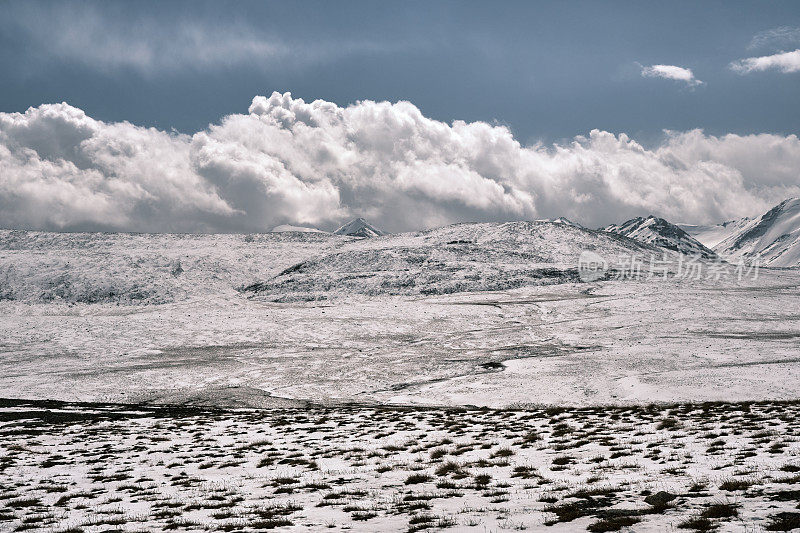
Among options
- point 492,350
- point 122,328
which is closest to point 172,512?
point 492,350

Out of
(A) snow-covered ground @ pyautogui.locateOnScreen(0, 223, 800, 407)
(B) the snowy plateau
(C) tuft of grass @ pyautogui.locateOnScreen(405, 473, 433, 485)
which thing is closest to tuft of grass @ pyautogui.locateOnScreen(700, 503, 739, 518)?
(B) the snowy plateau

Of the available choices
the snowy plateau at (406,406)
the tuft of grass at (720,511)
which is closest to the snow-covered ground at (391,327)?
the snowy plateau at (406,406)

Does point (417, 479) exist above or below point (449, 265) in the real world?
below

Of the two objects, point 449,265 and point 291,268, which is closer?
point 449,265

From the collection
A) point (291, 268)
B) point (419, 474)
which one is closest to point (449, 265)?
point (291, 268)

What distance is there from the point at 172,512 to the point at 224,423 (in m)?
20.8

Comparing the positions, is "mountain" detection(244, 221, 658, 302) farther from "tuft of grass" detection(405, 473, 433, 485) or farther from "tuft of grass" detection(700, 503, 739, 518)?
"tuft of grass" detection(700, 503, 739, 518)

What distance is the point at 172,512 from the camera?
14.9 meters

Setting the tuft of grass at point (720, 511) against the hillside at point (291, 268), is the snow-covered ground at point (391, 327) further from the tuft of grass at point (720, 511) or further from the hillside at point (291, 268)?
the tuft of grass at point (720, 511)

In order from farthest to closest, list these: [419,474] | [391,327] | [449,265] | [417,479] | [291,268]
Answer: [291,268] < [449,265] < [391,327] < [419,474] < [417,479]

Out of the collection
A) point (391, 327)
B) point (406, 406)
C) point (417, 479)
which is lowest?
point (406, 406)

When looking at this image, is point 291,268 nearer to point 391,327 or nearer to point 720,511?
point 391,327

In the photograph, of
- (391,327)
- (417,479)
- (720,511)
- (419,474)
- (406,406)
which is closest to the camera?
(720,511)

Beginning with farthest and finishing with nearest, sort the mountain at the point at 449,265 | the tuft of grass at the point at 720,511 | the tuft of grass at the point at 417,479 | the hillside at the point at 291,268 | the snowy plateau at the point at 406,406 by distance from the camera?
the mountain at the point at 449,265 < the hillside at the point at 291,268 < the tuft of grass at the point at 417,479 < the snowy plateau at the point at 406,406 < the tuft of grass at the point at 720,511
